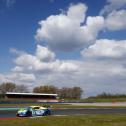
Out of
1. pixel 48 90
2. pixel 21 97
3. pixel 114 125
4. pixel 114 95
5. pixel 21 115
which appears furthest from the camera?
pixel 48 90

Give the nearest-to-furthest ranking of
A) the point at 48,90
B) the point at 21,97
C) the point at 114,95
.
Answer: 1. the point at 21,97
2. the point at 114,95
3. the point at 48,90

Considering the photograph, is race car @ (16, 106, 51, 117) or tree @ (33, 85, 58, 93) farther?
tree @ (33, 85, 58, 93)

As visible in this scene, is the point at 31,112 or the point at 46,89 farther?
the point at 46,89

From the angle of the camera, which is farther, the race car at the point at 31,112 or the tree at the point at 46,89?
the tree at the point at 46,89

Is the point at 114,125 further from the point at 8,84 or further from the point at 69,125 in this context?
the point at 8,84

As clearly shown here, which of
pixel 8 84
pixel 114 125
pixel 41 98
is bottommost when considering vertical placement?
pixel 114 125

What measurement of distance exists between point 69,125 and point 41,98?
Result: 105 metres

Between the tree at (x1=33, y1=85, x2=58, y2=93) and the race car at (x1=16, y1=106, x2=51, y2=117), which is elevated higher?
the tree at (x1=33, y1=85, x2=58, y2=93)

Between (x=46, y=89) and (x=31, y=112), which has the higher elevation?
(x=46, y=89)

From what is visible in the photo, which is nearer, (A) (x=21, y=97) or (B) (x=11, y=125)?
(B) (x=11, y=125)

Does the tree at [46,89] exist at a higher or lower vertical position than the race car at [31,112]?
higher

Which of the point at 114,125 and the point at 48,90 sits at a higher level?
the point at 48,90

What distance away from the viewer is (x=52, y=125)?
28828 mm

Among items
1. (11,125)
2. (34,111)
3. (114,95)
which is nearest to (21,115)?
(34,111)
